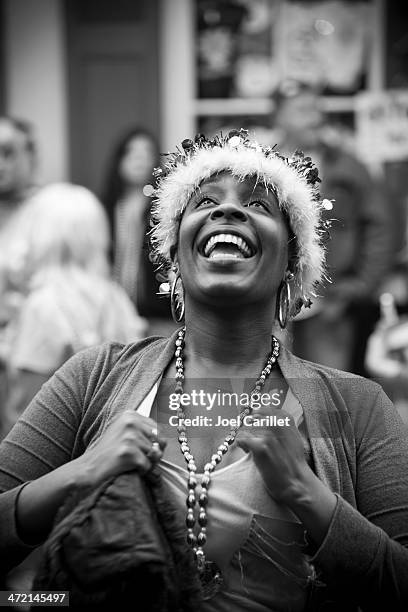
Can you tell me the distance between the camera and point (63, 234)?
3781 mm

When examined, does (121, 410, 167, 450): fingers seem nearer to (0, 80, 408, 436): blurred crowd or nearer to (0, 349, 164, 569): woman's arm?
(0, 349, 164, 569): woman's arm

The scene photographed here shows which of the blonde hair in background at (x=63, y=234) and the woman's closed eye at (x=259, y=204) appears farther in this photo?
the blonde hair in background at (x=63, y=234)

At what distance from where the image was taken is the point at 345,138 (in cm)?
648

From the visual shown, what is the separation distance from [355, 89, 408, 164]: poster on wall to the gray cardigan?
4.49 metres

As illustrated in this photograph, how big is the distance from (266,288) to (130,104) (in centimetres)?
448

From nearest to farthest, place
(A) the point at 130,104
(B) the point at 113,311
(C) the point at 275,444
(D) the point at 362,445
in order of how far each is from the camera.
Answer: (C) the point at 275,444
(D) the point at 362,445
(B) the point at 113,311
(A) the point at 130,104

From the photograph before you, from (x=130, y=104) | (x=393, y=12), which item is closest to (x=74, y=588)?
(x=130, y=104)

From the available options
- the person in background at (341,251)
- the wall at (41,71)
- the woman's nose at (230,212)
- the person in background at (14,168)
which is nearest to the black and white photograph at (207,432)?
the woman's nose at (230,212)

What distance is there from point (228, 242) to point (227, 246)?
15 millimetres

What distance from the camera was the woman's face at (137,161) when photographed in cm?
559

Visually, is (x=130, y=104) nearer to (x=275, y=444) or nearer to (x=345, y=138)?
(x=345, y=138)

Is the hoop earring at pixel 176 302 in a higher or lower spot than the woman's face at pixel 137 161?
lower

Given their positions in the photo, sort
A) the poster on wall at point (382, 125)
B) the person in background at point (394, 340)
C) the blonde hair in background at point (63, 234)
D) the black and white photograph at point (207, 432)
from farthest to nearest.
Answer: the poster on wall at point (382, 125) → the person in background at point (394, 340) → the blonde hair in background at point (63, 234) → the black and white photograph at point (207, 432)

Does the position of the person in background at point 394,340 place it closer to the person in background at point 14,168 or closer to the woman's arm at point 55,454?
the person in background at point 14,168
